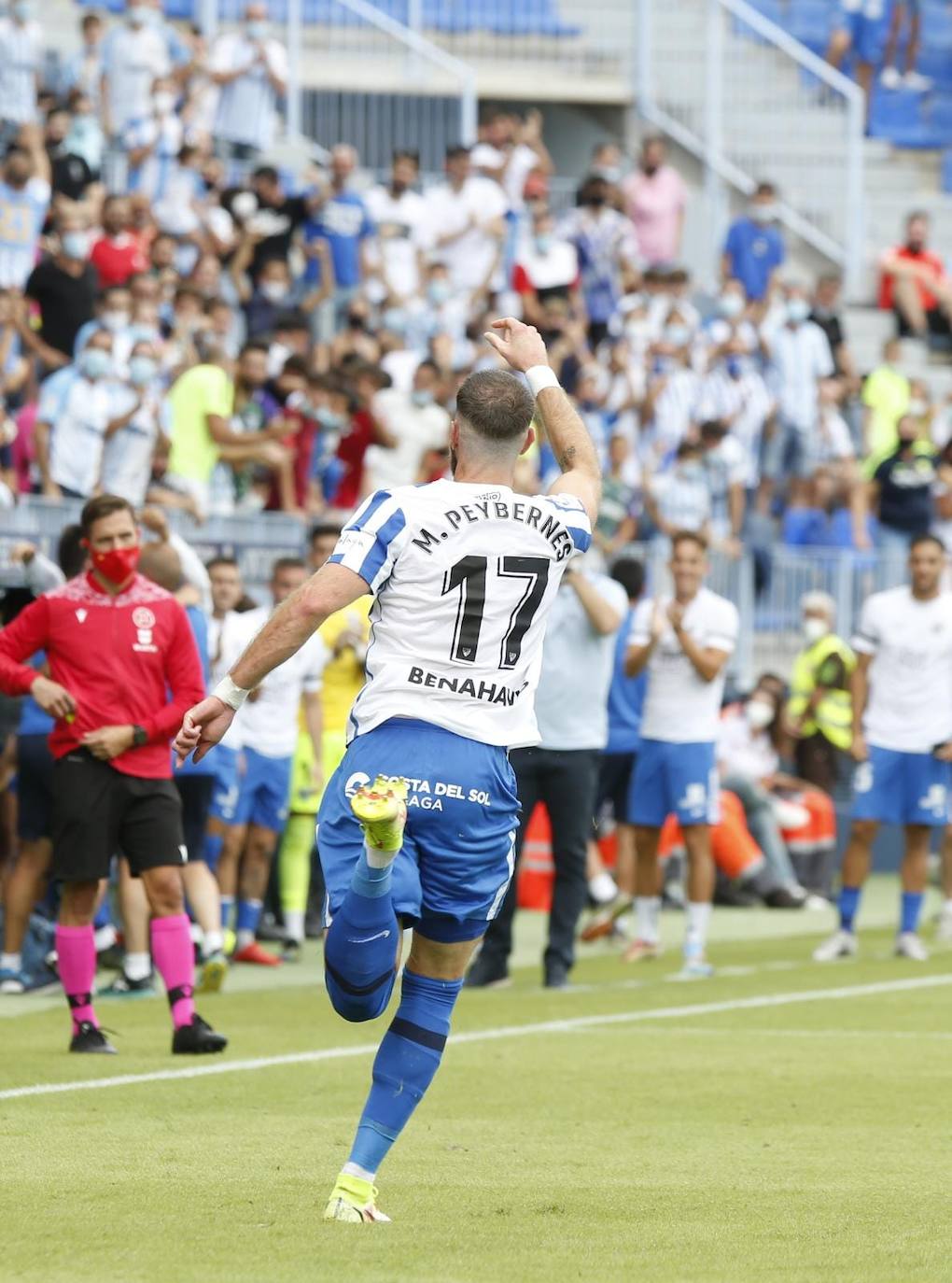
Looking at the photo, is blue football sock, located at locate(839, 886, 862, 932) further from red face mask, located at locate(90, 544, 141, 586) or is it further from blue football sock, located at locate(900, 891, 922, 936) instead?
red face mask, located at locate(90, 544, 141, 586)

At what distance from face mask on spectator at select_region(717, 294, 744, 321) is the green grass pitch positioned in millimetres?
12620

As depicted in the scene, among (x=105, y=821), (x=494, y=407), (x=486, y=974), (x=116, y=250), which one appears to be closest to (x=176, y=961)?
(x=105, y=821)

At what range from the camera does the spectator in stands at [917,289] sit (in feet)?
92.4

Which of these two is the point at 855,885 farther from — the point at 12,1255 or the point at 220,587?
the point at 12,1255

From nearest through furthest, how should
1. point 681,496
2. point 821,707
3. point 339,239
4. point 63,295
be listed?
point 63,295, point 821,707, point 681,496, point 339,239

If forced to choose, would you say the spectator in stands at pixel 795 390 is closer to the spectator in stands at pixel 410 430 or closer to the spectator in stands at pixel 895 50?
the spectator in stands at pixel 410 430

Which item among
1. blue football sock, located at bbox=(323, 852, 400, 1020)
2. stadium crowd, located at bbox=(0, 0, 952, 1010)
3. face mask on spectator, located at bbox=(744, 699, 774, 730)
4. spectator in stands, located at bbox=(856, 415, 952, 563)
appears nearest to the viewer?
blue football sock, located at bbox=(323, 852, 400, 1020)

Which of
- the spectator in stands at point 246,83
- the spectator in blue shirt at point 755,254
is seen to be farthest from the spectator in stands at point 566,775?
the spectator in blue shirt at point 755,254

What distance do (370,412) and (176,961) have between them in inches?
355

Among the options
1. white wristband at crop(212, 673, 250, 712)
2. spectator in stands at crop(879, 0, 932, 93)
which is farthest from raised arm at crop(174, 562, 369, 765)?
spectator in stands at crop(879, 0, 932, 93)

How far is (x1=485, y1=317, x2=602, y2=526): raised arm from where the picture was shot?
6922mm

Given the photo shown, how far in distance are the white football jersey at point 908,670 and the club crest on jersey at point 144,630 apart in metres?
5.82

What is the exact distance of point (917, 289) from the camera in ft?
92.5

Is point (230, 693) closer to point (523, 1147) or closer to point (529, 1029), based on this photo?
point (523, 1147)
